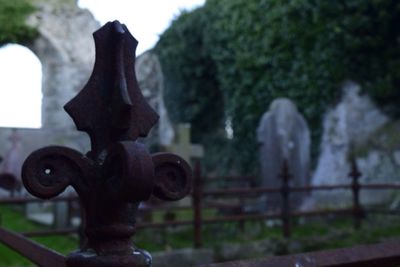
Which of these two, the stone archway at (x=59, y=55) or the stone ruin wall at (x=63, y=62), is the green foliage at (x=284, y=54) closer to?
the stone ruin wall at (x=63, y=62)

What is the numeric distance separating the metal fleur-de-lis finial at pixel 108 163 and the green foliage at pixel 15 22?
9.64 metres

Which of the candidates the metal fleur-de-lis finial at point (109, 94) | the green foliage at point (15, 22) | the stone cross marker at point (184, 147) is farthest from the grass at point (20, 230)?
the metal fleur-de-lis finial at point (109, 94)

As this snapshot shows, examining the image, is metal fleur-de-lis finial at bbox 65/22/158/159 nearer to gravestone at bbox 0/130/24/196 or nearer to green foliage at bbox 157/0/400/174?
gravestone at bbox 0/130/24/196

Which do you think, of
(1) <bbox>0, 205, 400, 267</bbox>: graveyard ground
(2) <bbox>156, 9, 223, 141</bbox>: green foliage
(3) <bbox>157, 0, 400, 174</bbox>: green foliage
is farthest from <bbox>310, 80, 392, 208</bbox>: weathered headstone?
(2) <bbox>156, 9, 223, 141</bbox>: green foliage

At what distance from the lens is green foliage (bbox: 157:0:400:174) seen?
35.6 ft

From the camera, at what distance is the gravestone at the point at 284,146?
9344 millimetres

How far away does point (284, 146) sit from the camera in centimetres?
934

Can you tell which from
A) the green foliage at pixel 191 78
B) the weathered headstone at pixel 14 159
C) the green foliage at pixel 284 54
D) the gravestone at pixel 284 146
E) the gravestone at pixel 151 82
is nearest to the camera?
the weathered headstone at pixel 14 159

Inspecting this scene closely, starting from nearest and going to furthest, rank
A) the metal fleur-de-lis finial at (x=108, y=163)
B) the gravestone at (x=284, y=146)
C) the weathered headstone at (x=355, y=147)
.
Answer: the metal fleur-de-lis finial at (x=108, y=163) → the gravestone at (x=284, y=146) → the weathered headstone at (x=355, y=147)

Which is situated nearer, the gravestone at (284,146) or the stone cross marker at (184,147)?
the gravestone at (284,146)

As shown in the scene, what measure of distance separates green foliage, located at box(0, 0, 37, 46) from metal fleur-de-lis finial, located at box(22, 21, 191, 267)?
9640mm

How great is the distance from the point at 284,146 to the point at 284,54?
3.66 m

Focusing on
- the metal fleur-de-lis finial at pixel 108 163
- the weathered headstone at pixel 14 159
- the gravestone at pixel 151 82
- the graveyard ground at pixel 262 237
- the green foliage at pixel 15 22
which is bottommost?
the graveyard ground at pixel 262 237

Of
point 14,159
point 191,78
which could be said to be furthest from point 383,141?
point 191,78
